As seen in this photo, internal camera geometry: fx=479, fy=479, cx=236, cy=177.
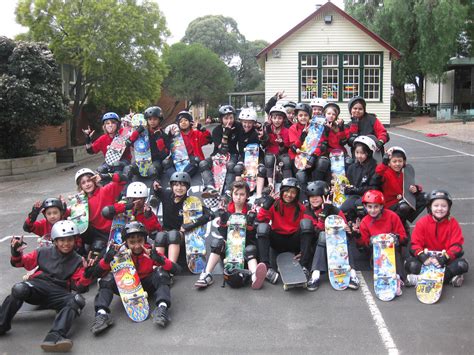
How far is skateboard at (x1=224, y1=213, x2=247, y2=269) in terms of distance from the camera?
5.46 metres

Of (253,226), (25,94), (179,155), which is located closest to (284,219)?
(253,226)

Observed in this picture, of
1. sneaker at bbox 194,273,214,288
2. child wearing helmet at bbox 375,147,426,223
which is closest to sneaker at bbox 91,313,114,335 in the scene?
sneaker at bbox 194,273,214,288

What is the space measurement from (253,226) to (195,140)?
3.25m

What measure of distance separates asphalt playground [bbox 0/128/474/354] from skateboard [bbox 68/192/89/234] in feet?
2.89

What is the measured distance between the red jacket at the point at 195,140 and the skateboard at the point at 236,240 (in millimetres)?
2987

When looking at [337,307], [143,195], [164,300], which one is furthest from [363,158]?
[164,300]

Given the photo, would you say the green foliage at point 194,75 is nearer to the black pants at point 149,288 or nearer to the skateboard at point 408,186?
the skateboard at point 408,186

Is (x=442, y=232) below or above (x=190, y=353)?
above

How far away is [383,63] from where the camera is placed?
965 inches

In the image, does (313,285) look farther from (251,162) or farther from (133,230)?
(251,162)

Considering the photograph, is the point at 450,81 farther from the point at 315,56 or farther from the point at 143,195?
the point at 143,195

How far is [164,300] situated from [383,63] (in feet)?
74.4

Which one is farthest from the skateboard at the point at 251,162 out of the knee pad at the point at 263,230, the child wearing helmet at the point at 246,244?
the knee pad at the point at 263,230

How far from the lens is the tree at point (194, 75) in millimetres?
34750
